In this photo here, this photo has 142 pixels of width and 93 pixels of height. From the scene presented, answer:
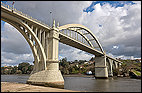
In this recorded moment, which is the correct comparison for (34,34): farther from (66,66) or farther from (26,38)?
(66,66)

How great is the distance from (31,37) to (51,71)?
914 cm

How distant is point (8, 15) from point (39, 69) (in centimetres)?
1338

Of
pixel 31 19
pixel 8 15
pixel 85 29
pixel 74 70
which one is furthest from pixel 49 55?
pixel 74 70

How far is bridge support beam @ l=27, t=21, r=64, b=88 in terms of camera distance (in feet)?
94.1

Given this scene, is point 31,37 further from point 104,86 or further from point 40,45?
point 104,86

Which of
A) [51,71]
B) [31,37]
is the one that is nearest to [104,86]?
[51,71]

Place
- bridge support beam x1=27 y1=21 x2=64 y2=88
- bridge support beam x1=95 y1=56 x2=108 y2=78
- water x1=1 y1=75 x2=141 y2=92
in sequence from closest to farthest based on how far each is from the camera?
water x1=1 y1=75 x2=141 y2=92, bridge support beam x1=27 y1=21 x2=64 y2=88, bridge support beam x1=95 y1=56 x2=108 y2=78

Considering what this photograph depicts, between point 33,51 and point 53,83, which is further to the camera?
point 33,51

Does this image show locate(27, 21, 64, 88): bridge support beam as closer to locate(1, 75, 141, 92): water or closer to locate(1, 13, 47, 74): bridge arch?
locate(1, 13, 47, 74): bridge arch

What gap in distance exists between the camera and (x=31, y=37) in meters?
31.9

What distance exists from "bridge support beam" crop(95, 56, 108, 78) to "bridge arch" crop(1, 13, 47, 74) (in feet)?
141

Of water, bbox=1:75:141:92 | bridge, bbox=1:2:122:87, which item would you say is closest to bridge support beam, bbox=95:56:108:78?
water, bbox=1:75:141:92

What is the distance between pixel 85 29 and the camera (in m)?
59.1

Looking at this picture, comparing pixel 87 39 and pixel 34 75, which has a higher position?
pixel 87 39
